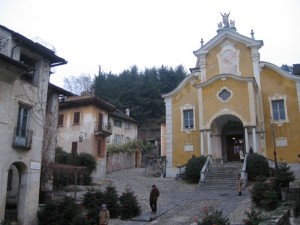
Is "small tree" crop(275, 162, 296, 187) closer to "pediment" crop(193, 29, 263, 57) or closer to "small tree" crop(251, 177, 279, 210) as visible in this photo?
"small tree" crop(251, 177, 279, 210)

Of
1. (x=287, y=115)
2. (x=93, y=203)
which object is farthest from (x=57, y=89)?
(x=287, y=115)

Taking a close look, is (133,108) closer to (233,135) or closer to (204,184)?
(233,135)

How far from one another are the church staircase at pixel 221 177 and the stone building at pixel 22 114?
11942 mm

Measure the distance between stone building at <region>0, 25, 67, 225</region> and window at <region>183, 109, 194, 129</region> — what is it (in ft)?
54.6

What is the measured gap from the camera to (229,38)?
3281cm

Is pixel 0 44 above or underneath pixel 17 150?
above

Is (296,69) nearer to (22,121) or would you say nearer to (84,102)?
(84,102)

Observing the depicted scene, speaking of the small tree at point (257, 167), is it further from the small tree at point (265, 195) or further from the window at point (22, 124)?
the window at point (22, 124)

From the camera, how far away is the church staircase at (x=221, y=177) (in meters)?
23.4

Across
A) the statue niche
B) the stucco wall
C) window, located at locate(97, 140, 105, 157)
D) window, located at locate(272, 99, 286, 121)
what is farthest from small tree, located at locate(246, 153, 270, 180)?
window, located at locate(97, 140, 105, 157)

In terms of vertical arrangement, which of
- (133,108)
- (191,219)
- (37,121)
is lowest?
(191,219)

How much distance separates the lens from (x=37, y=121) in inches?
694

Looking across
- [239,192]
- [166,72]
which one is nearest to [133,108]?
[166,72]

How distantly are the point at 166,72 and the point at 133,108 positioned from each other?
36.1 ft
